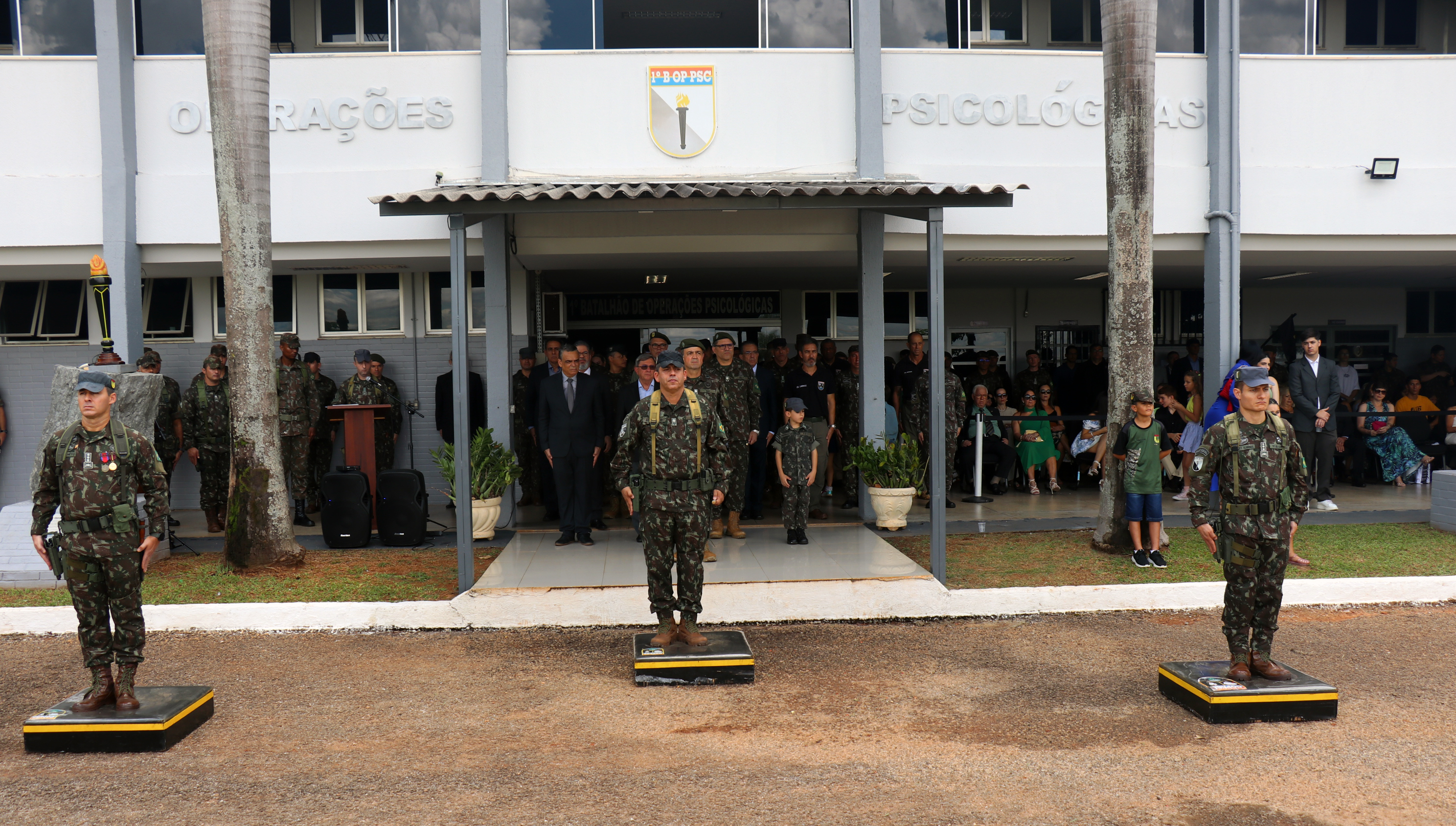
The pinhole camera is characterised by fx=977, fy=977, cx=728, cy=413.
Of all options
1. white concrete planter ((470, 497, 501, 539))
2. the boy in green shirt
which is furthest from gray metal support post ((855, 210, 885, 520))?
white concrete planter ((470, 497, 501, 539))

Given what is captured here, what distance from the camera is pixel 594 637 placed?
6707mm

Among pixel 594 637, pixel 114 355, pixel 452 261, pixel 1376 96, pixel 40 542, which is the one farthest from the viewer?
pixel 1376 96

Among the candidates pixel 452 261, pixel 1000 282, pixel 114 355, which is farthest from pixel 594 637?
pixel 1000 282

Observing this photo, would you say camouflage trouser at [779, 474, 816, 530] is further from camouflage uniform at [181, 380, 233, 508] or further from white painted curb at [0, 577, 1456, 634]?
camouflage uniform at [181, 380, 233, 508]

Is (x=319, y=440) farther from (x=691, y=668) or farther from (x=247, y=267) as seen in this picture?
(x=691, y=668)

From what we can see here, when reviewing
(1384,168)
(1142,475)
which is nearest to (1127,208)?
(1142,475)

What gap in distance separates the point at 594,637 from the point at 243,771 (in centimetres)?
265

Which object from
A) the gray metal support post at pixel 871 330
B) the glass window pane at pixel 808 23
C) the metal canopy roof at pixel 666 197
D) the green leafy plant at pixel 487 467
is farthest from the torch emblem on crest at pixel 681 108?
the green leafy plant at pixel 487 467

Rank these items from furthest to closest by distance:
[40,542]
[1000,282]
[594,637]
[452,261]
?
[1000,282] < [452,261] < [594,637] < [40,542]

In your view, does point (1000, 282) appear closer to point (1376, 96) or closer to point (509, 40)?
point (1376, 96)

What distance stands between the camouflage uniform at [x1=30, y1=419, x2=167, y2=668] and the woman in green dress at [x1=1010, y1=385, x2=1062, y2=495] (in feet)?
32.5

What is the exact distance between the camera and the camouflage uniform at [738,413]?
9.19m

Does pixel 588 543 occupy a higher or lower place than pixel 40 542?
lower

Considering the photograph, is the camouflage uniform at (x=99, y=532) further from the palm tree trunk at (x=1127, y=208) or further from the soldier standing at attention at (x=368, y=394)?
the palm tree trunk at (x=1127, y=208)
